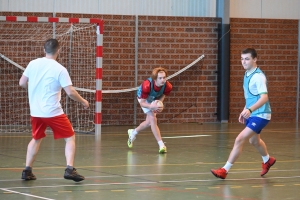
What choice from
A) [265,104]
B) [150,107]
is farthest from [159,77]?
[265,104]

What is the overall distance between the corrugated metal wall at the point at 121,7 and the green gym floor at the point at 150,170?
4263 mm

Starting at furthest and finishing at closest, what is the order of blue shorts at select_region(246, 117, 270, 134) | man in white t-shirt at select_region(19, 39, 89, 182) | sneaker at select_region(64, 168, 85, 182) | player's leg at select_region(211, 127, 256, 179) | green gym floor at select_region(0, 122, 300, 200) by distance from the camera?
blue shorts at select_region(246, 117, 270, 134)
player's leg at select_region(211, 127, 256, 179)
man in white t-shirt at select_region(19, 39, 89, 182)
sneaker at select_region(64, 168, 85, 182)
green gym floor at select_region(0, 122, 300, 200)

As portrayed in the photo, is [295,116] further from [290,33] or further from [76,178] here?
[76,178]

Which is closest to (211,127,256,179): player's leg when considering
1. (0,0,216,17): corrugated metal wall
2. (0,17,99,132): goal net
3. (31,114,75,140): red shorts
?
(31,114,75,140): red shorts

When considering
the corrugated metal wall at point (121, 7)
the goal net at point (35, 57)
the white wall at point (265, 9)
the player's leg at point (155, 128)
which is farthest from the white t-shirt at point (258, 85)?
the white wall at point (265, 9)

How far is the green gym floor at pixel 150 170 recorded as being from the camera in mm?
8352

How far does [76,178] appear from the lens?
9031 mm

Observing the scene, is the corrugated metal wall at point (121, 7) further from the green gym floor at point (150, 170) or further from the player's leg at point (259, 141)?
the player's leg at point (259, 141)

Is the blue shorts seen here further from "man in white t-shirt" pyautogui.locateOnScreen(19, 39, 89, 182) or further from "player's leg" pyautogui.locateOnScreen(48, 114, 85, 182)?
"player's leg" pyautogui.locateOnScreen(48, 114, 85, 182)

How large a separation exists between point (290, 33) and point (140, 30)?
495cm

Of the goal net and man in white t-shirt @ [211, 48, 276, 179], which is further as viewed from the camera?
the goal net

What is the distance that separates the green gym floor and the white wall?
611 cm

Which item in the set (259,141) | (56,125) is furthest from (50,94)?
(259,141)

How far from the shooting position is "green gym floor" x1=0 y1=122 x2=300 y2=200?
27.4 feet
